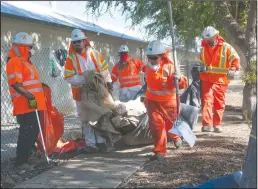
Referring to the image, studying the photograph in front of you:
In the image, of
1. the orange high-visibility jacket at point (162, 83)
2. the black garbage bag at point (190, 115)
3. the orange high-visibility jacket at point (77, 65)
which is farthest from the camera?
the black garbage bag at point (190, 115)

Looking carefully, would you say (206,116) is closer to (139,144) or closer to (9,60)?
(139,144)

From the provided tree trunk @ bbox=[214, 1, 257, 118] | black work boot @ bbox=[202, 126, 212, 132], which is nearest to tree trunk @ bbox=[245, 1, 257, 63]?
tree trunk @ bbox=[214, 1, 257, 118]

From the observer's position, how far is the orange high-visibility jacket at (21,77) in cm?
542

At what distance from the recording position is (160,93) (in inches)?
243

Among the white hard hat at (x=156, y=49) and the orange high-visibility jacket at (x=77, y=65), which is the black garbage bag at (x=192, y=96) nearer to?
the orange high-visibility jacket at (x=77, y=65)

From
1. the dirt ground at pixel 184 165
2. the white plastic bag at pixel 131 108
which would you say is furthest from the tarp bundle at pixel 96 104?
the dirt ground at pixel 184 165

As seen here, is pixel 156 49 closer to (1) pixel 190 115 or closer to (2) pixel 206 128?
(1) pixel 190 115

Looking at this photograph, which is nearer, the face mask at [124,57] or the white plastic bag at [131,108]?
the white plastic bag at [131,108]

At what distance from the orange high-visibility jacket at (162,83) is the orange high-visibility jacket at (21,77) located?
5.08 feet

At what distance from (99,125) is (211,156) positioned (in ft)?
5.59

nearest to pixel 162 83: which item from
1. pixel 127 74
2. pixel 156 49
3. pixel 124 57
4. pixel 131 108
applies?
pixel 156 49

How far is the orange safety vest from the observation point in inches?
304

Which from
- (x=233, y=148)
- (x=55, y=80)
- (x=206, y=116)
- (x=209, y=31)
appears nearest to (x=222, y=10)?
(x=209, y=31)

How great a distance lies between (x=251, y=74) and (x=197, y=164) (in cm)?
400
